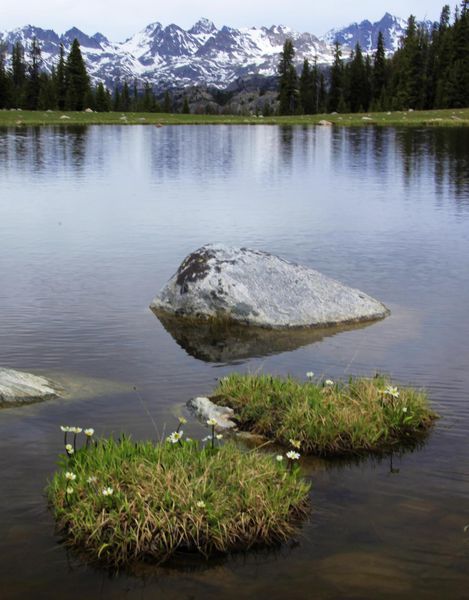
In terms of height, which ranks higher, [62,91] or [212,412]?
[62,91]

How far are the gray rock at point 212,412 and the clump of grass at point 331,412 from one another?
120 mm

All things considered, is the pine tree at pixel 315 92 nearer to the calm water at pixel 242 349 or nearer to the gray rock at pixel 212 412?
the calm water at pixel 242 349

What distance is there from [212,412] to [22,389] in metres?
2.39

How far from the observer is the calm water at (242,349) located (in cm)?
632

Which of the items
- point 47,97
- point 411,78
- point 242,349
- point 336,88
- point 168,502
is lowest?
point 168,502

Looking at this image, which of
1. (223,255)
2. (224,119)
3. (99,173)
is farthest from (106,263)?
(224,119)

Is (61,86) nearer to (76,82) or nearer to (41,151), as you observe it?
(76,82)

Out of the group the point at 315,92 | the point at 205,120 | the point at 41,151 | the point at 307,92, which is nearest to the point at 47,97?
the point at 205,120

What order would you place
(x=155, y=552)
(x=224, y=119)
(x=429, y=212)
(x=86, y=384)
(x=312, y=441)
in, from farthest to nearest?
(x=224, y=119) < (x=429, y=212) < (x=86, y=384) < (x=312, y=441) < (x=155, y=552)

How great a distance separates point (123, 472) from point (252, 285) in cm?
725

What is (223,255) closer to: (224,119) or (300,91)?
(224,119)

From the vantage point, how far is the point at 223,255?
1434 cm

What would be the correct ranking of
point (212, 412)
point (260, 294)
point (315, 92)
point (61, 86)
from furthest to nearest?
point (315, 92) < point (61, 86) < point (260, 294) < point (212, 412)

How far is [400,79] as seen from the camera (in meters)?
134
